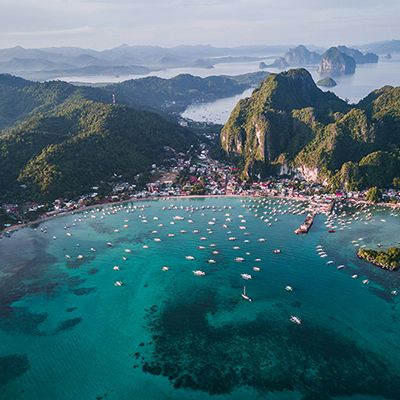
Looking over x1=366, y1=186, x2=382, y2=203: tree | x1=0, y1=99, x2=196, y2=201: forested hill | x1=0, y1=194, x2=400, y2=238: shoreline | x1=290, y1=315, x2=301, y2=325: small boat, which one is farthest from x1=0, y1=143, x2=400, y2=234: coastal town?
x1=290, y1=315, x2=301, y2=325: small boat

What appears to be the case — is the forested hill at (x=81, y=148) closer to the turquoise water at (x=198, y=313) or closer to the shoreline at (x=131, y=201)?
the shoreline at (x=131, y=201)

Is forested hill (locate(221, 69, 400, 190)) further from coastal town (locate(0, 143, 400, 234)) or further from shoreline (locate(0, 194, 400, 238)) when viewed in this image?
shoreline (locate(0, 194, 400, 238))

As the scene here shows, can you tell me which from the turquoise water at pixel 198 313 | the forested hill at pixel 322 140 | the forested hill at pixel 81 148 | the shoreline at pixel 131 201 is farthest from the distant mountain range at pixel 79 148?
the forested hill at pixel 322 140

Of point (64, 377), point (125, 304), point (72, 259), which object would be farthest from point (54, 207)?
point (64, 377)

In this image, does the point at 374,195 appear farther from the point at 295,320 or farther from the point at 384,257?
the point at 295,320

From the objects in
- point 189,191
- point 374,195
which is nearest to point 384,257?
point 374,195

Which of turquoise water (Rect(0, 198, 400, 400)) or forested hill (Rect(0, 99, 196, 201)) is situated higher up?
forested hill (Rect(0, 99, 196, 201))

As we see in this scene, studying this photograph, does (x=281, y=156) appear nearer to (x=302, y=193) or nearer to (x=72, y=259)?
(x=302, y=193)
